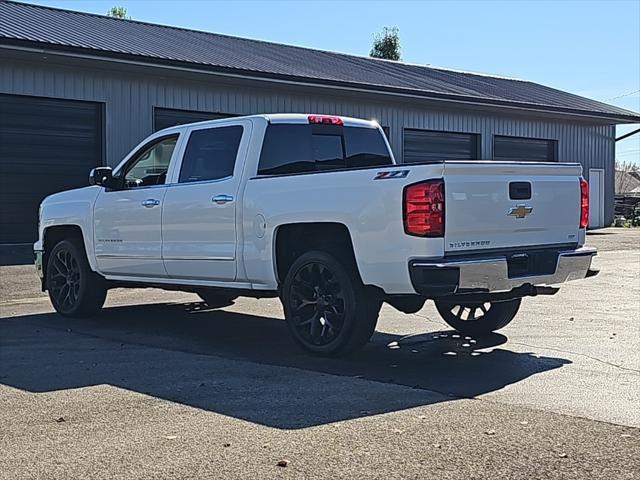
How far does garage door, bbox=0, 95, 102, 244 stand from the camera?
1922 centimetres

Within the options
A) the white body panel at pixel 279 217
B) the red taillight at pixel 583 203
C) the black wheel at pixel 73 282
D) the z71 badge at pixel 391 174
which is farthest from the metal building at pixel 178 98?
the red taillight at pixel 583 203

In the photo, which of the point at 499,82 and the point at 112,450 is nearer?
the point at 112,450

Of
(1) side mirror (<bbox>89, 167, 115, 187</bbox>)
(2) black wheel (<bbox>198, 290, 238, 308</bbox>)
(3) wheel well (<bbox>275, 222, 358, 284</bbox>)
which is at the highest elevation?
(1) side mirror (<bbox>89, 167, 115, 187</bbox>)

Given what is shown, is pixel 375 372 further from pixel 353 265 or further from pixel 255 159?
pixel 255 159

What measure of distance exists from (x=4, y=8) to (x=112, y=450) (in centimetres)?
1973

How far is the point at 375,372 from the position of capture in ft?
25.3

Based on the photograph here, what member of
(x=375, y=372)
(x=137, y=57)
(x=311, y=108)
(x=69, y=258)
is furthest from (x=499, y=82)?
(x=375, y=372)

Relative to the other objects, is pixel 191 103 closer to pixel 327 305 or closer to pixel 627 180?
pixel 327 305

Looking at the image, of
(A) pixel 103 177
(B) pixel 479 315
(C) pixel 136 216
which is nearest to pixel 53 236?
(A) pixel 103 177

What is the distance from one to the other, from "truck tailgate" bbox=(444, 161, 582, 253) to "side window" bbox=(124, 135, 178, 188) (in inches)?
142

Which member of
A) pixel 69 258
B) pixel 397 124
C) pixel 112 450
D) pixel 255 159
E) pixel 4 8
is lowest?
pixel 112 450

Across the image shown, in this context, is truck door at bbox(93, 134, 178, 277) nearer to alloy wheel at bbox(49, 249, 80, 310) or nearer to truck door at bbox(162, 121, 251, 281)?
truck door at bbox(162, 121, 251, 281)

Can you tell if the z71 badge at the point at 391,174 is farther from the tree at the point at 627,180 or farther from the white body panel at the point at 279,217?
the tree at the point at 627,180

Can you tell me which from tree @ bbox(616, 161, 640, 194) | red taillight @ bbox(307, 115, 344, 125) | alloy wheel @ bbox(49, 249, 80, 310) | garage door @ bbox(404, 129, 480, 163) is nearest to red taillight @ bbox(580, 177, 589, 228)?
red taillight @ bbox(307, 115, 344, 125)
